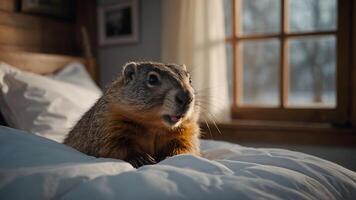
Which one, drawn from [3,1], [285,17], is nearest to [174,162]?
[285,17]

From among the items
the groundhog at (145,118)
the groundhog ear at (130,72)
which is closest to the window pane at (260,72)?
the groundhog at (145,118)

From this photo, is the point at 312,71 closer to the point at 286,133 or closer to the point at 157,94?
the point at 286,133

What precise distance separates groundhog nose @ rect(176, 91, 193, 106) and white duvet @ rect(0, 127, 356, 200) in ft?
0.85

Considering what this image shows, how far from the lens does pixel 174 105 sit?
1.19 m

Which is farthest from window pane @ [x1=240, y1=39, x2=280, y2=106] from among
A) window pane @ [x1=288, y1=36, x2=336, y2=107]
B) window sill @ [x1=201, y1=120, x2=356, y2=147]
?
window sill @ [x1=201, y1=120, x2=356, y2=147]

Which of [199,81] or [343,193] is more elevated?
[199,81]

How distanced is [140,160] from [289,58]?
1794 millimetres

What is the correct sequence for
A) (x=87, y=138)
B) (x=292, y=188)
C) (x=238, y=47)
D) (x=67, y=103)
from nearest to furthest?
(x=292, y=188)
(x=87, y=138)
(x=67, y=103)
(x=238, y=47)

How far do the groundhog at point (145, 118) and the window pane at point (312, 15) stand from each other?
1492mm

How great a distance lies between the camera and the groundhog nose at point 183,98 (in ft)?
3.86

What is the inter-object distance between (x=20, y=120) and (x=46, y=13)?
1.26 metres

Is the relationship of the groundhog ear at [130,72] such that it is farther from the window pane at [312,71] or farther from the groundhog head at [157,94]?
the window pane at [312,71]

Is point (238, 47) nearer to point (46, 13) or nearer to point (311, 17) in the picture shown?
point (311, 17)

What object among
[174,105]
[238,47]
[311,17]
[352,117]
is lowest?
[352,117]
